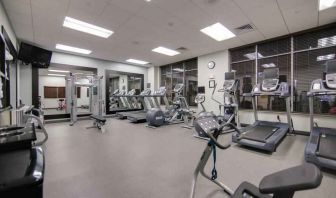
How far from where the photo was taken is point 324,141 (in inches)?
125

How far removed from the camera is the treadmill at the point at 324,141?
2663mm

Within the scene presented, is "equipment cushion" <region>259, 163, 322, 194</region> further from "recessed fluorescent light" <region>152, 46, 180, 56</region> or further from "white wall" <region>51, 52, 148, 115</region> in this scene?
"white wall" <region>51, 52, 148, 115</region>

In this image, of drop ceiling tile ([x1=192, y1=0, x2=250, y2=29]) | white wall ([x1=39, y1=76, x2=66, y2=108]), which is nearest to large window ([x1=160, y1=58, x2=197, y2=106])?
drop ceiling tile ([x1=192, y1=0, x2=250, y2=29])

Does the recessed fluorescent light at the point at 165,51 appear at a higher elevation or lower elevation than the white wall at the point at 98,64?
higher

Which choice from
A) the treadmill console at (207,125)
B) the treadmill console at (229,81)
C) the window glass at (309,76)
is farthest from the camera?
the treadmill console at (229,81)

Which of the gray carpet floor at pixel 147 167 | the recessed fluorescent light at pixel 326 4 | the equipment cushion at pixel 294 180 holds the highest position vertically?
the recessed fluorescent light at pixel 326 4

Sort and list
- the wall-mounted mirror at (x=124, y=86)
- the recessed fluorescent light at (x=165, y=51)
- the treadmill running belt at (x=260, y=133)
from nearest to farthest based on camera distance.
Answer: the treadmill running belt at (x=260, y=133) < the recessed fluorescent light at (x=165, y=51) < the wall-mounted mirror at (x=124, y=86)

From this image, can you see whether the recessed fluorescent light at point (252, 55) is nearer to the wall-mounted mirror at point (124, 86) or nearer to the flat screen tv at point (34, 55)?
the wall-mounted mirror at point (124, 86)

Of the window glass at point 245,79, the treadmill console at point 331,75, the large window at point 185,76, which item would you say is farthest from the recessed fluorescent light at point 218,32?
the large window at point 185,76

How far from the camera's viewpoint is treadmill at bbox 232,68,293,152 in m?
3.52

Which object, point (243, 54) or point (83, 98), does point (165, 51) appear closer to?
point (243, 54)

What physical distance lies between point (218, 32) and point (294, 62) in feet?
8.81

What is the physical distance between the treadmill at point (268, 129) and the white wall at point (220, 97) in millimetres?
624

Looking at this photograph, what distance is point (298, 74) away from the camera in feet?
16.7
